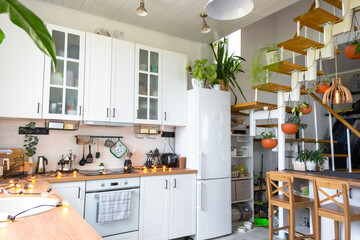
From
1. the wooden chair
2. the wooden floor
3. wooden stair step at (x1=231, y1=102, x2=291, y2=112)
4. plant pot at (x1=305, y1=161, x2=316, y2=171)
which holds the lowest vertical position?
the wooden floor

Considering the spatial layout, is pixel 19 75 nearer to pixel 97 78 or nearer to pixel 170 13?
pixel 97 78

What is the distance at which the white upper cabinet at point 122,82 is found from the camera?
11.2ft

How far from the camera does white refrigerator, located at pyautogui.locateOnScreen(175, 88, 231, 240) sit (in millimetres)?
3674

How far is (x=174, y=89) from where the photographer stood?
388cm

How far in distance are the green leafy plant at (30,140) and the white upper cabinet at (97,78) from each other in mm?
589

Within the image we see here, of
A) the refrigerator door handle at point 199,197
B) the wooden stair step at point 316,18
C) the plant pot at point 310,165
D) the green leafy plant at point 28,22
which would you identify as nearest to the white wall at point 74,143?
the refrigerator door handle at point 199,197

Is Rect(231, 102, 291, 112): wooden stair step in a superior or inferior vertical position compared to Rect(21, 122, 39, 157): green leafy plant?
superior

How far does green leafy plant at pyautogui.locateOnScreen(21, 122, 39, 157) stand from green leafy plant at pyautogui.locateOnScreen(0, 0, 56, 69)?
303cm

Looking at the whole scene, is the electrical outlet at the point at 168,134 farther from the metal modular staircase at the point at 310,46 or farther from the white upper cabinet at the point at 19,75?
the white upper cabinet at the point at 19,75

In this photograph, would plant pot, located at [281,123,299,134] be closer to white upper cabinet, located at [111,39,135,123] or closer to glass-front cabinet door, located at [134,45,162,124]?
glass-front cabinet door, located at [134,45,162,124]

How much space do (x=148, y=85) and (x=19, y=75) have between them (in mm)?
1522

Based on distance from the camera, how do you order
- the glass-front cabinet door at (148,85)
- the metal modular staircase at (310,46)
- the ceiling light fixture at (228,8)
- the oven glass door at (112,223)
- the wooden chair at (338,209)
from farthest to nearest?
the glass-front cabinet door at (148,85) → the metal modular staircase at (310,46) → the oven glass door at (112,223) → the wooden chair at (338,209) → the ceiling light fixture at (228,8)

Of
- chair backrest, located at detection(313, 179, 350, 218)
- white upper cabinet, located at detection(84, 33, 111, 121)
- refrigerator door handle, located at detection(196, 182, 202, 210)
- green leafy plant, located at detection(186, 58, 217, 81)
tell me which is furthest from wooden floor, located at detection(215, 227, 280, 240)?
white upper cabinet, located at detection(84, 33, 111, 121)

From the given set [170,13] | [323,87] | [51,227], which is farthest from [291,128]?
[51,227]
